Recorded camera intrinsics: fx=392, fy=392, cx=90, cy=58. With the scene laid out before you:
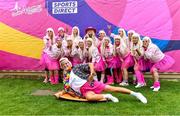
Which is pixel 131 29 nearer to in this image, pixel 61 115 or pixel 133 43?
pixel 133 43

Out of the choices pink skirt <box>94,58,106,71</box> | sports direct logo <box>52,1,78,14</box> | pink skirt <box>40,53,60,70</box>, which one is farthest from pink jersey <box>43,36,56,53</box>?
pink skirt <box>94,58,106,71</box>

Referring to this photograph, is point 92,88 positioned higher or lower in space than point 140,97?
higher

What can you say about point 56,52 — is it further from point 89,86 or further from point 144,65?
point 89,86

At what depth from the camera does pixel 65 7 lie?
10.4 m

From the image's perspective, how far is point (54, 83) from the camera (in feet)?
32.4

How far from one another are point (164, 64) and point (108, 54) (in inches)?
53.0

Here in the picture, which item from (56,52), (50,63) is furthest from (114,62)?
(50,63)

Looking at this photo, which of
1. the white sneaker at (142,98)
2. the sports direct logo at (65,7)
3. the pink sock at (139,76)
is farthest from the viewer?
the sports direct logo at (65,7)

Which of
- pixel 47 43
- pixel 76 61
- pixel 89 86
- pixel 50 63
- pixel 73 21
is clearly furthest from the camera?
pixel 73 21

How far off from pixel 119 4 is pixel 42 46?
2.37m

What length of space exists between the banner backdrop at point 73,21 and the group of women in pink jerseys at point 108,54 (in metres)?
→ 0.33

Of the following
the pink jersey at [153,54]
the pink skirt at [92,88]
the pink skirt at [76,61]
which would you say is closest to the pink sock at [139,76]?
the pink jersey at [153,54]

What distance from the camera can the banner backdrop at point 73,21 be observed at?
31.5 feet

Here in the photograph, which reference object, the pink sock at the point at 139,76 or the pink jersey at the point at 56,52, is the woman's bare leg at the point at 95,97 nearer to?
the pink sock at the point at 139,76
